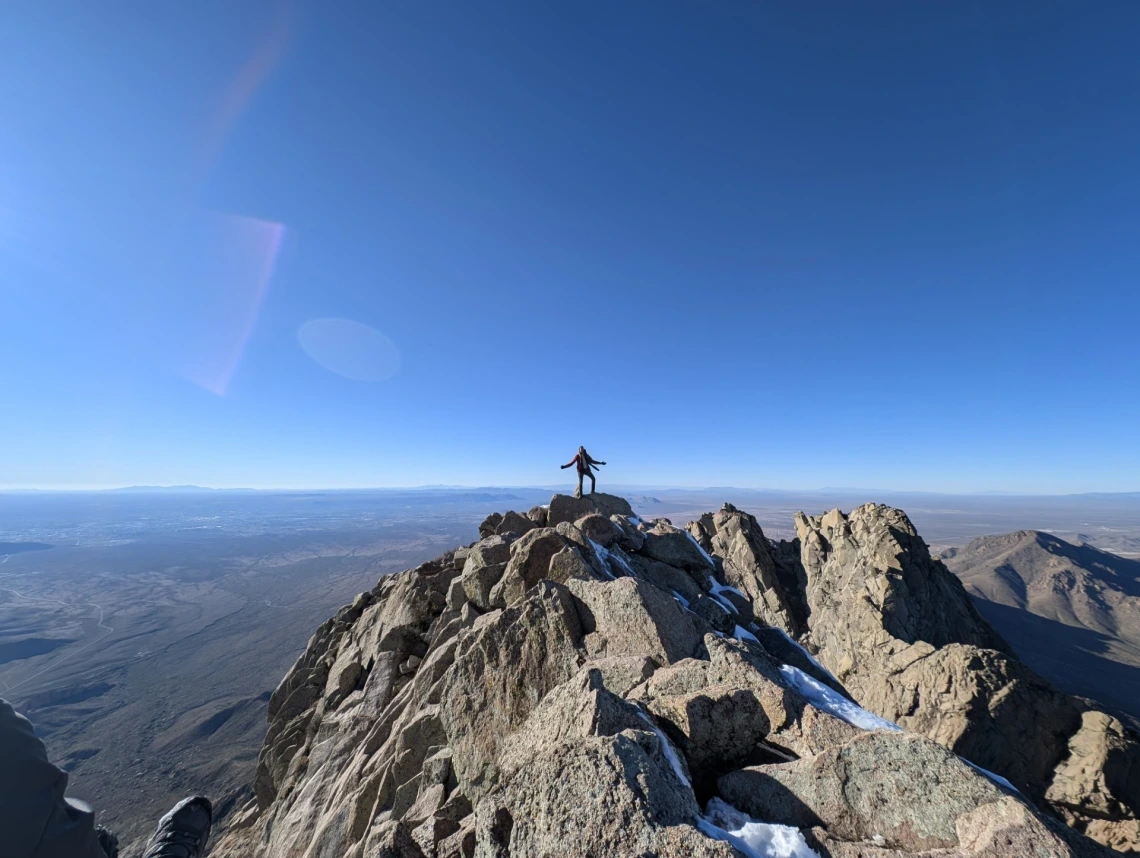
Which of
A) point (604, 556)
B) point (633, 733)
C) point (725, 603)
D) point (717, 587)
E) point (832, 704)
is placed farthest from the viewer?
point (717, 587)

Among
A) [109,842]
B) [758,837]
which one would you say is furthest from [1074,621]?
[109,842]

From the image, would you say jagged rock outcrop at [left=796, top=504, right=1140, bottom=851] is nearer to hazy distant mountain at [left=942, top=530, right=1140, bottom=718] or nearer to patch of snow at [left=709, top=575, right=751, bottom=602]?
patch of snow at [left=709, top=575, right=751, bottom=602]

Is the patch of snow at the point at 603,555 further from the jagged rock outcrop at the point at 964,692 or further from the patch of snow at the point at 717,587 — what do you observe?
the jagged rock outcrop at the point at 964,692

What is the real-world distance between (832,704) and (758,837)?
17.1ft

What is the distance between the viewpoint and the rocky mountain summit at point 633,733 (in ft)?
19.9

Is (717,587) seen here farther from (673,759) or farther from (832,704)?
(673,759)

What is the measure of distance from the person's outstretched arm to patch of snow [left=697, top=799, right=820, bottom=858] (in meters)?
8.42

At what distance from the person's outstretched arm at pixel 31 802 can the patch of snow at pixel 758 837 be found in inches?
332


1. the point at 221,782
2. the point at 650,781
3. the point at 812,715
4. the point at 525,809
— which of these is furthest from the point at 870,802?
the point at 221,782

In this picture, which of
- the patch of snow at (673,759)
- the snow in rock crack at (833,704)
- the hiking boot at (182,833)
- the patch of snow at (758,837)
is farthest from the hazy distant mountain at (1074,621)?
the hiking boot at (182,833)

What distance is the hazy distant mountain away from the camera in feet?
380

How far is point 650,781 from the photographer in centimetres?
602

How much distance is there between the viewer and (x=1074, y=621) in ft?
528

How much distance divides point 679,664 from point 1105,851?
250 inches
